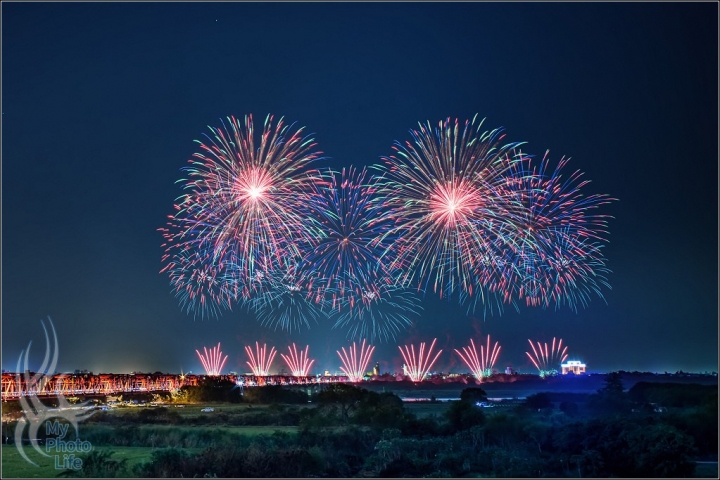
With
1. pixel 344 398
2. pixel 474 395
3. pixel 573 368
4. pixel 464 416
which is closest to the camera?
pixel 464 416

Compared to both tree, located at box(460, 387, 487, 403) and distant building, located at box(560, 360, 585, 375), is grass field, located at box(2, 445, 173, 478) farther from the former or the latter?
distant building, located at box(560, 360, 585, 375)

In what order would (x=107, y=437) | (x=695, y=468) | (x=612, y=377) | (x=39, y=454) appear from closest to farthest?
1. (x=695, y=468)
2. (x=39, y=454)
3. (x=107, y=437)
4. (x=612, y=377)

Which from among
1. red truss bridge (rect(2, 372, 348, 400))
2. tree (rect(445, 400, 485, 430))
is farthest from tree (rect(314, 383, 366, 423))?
red truss bridge (rect(2, 372, 348, 400))

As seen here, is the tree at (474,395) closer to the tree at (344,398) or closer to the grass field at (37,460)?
the tree at (344,398)

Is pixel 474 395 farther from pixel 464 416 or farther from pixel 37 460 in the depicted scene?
pixel 37 460

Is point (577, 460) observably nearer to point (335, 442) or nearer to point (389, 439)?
point (389, 439)

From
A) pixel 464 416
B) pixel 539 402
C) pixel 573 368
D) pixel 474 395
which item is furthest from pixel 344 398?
pixel 573 368

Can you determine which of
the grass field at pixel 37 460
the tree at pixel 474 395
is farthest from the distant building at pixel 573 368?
the grass field at pixel 37 460

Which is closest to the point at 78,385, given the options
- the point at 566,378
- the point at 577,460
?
the point at 566,378
